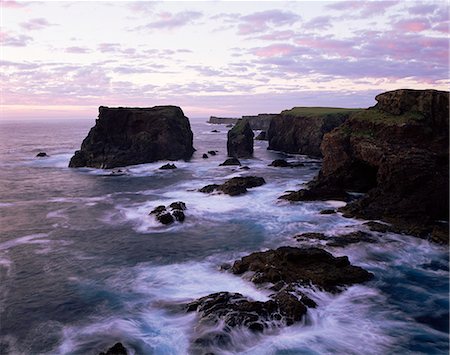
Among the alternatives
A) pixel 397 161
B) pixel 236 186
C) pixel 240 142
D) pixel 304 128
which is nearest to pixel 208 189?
pixel 236 186

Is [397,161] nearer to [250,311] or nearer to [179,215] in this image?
[179,215]

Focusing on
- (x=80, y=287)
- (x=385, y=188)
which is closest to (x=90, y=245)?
(x=80, y=287)

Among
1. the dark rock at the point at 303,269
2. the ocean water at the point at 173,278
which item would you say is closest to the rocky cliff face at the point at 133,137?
the ocean water at the point at 173,278

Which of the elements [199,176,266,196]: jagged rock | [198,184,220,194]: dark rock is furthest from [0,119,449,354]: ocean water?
[198,184,220,194]: dark rock

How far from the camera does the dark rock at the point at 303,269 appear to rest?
20.8 metres

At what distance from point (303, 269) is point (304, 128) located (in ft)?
221

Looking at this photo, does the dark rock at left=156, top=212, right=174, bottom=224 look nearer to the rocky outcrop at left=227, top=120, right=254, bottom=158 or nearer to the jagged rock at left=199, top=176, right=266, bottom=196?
the jagged rock at left=199, top=176, right=266, bottom=196

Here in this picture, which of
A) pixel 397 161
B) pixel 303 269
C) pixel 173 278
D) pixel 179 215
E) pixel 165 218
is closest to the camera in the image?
pixel 303 269

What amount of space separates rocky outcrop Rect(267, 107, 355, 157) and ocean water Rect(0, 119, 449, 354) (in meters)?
39.6

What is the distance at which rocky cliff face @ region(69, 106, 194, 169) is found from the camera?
7356 centimetres

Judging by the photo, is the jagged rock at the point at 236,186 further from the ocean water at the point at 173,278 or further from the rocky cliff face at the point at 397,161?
the rocky cliff face at the point at 397,161

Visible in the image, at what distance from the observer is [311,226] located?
1247 inches

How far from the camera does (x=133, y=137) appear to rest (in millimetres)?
77125

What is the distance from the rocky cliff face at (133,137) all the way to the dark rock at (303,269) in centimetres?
5294
